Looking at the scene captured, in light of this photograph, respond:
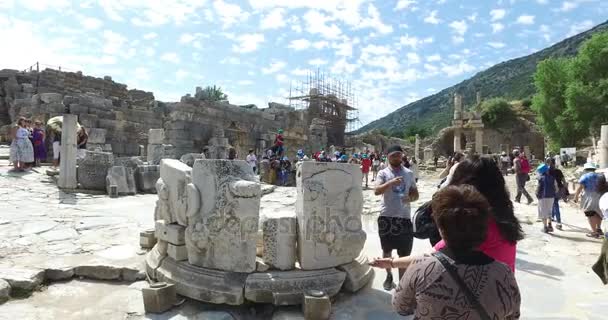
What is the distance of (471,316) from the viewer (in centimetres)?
151

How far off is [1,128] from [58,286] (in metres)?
15.8

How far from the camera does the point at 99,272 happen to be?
429 cm

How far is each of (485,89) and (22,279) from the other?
104 m

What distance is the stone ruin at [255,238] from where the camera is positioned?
3.48 metres

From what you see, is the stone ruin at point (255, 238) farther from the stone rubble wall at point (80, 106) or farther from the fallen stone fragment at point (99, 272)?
the stone rubble wall at point (80, 106)

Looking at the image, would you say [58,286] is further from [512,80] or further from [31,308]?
[512,80]

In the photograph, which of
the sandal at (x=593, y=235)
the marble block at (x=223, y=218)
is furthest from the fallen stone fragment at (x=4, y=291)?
the sandal at (x=593, y=235)

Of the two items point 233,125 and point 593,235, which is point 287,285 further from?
point 233,125

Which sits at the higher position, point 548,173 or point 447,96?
point 447,96

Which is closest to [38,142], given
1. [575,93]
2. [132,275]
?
[132,275]

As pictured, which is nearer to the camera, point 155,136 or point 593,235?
point 593,235

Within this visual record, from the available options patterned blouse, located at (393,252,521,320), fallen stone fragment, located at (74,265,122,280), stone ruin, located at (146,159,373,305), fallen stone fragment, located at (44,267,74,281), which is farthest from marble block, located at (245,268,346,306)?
fallen stone fragment, located at (44,267,74,281)

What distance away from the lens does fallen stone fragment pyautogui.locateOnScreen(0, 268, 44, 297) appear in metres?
3.75

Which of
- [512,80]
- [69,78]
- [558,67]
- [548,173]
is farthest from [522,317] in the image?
[512,80]
